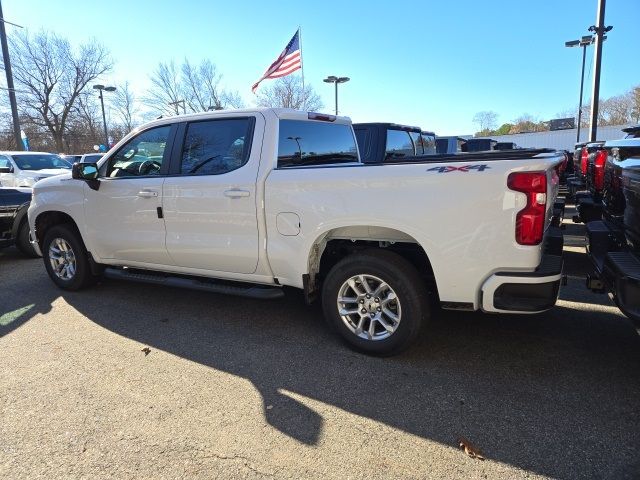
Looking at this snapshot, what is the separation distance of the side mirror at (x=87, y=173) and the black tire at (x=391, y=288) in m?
2.83

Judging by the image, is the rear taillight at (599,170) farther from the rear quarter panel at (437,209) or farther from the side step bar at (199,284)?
the side step bar at (199,284)

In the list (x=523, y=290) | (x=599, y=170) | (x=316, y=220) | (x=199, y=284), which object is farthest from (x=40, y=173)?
(x=523, y=290)

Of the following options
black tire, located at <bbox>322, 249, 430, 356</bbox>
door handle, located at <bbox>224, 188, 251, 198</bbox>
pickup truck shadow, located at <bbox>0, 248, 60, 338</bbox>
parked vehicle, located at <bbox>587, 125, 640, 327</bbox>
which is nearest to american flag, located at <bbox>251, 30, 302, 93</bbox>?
pickup truck shadow, located at <bbox>0, 248, 60, 338</bbox>

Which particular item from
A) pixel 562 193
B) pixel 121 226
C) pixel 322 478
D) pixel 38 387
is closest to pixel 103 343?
pixel 38 387

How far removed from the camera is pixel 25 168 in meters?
13.3

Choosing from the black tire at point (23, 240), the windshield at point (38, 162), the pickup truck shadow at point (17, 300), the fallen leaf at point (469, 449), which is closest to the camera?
the fallen leaf at point (469, 449)

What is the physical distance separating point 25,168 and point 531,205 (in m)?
14.7

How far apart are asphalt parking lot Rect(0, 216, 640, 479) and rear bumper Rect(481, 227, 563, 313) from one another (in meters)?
0.58

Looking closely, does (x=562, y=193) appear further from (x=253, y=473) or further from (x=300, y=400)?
(x=253, y=473)

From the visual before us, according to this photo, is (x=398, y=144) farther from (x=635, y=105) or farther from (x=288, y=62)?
(x=635, y=105)

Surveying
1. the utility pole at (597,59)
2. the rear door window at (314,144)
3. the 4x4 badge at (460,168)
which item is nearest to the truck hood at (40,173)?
the rear door window at (314,144)

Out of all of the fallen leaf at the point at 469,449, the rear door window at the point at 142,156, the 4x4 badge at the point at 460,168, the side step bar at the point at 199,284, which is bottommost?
the fallen leaf at the point at 469,449

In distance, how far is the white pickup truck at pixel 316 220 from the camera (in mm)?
2900

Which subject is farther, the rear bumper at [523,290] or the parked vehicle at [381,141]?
the parked vehicle at [381,141]
